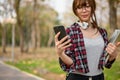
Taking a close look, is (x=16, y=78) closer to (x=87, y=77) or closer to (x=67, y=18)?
(x=87, y=77)

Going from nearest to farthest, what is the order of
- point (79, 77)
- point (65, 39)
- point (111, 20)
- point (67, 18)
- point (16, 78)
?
point (65, 39)
point (79, 77)
point (16, 78)
point (111, 20)
point (67, 18)

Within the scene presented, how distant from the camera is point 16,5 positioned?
38719 mm

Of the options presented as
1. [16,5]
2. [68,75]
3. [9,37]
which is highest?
[68,75]

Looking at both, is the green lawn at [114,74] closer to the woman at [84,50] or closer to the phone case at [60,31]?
the woman at [84,50]

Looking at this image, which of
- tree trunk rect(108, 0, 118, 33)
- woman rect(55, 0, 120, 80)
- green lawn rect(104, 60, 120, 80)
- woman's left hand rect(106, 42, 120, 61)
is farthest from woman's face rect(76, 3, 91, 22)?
tree trunk rect(108, 0, 118, 33)

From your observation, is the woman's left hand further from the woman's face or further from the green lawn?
the green lawn

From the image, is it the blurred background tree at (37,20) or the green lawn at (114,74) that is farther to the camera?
the blurred background tree at (37,20)

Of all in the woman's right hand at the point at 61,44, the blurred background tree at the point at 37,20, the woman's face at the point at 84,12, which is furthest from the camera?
the blurred background tree at the point at 37,20

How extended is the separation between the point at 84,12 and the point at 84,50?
0.36m

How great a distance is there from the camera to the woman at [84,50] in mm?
3232

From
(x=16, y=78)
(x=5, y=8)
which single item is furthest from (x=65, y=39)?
(x=5, y=8)

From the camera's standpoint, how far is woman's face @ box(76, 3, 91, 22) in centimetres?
337

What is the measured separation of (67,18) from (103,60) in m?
84.9

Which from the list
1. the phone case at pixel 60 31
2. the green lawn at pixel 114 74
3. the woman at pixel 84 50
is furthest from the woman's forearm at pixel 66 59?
the green lawn at pixel 114 74
